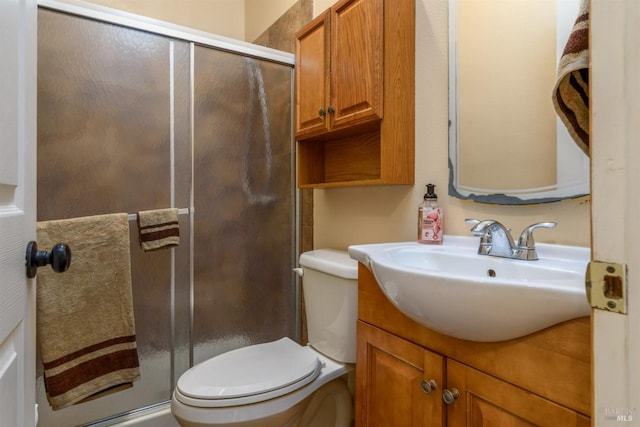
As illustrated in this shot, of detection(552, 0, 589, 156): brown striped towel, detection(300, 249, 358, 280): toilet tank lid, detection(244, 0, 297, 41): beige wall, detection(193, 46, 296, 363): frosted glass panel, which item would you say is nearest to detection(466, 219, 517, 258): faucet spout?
detection(552, 0, 589, 156): brown striped towel

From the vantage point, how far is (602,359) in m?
0.39

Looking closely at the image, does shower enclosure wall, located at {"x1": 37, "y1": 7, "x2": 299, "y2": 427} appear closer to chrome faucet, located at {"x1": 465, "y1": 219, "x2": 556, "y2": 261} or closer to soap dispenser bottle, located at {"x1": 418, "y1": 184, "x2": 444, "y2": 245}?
soap dispenser bottle, located at {"x1": 418, "y1": 184, "x2": 444, "y2": 245}

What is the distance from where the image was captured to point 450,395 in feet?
2.27

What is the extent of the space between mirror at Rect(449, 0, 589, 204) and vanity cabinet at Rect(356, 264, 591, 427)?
459 millimetres

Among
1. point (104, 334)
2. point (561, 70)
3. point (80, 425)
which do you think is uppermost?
point (561, 70)

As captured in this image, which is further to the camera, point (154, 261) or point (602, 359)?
point (154, 261)

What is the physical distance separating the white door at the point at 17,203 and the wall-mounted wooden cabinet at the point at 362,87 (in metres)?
0.93

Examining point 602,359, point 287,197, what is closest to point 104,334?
point 287,197

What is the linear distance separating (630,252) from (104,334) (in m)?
1.45

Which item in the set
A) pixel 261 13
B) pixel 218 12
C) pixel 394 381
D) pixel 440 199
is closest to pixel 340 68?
pixel 440 199

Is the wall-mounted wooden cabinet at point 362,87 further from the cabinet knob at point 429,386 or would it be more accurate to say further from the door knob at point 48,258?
the door knob at point 48,258

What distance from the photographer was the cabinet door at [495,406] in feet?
1.81

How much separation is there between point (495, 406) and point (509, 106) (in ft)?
2.56

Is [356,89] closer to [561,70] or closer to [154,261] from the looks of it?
[561,70]
